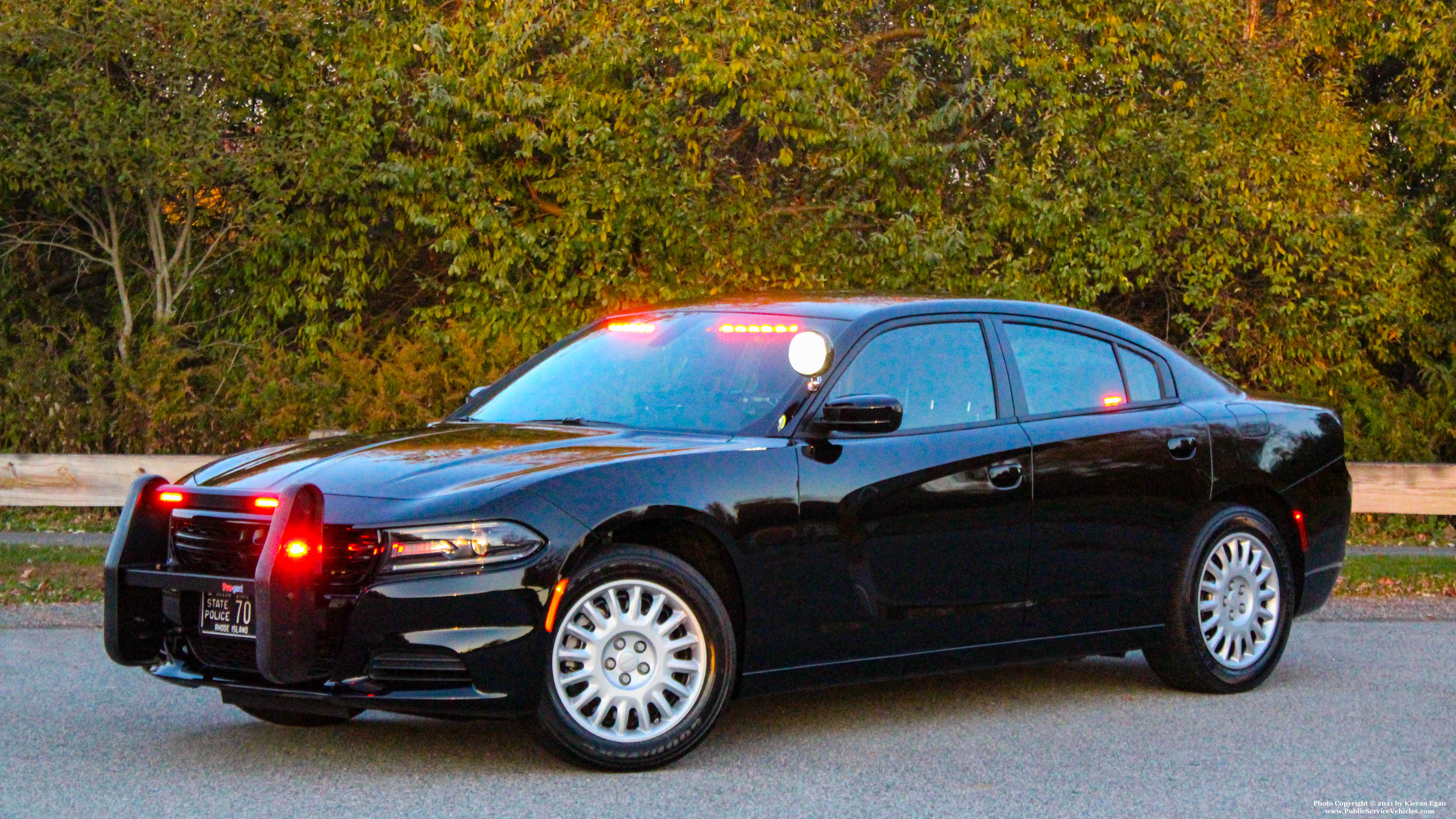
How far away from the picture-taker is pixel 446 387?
14.4 meters

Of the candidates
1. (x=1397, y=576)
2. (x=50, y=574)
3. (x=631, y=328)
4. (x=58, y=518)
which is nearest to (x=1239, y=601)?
(x=631, y=328)

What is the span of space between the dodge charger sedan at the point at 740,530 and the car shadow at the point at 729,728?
0.66ft

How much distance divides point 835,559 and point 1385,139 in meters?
13.6

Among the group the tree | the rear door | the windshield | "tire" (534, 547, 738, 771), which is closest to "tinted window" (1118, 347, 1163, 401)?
the rear door

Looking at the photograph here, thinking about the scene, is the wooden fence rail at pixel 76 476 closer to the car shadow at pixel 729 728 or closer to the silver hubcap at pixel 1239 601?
the car shadow at pixel 729 728

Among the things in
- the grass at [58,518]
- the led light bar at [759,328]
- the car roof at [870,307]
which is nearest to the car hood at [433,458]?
the led light bar at [759,328]

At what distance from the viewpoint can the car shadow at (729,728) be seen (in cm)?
584

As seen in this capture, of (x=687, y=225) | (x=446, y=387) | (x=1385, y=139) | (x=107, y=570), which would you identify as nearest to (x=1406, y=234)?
(x=1385, y=139)

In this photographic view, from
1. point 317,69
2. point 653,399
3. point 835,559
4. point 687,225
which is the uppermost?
point 317,69

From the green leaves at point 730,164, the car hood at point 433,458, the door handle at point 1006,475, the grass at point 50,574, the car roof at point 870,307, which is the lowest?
the grass at point 50,574

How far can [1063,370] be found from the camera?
7.18 metres

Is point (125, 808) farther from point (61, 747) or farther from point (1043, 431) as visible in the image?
point (1043, 431)

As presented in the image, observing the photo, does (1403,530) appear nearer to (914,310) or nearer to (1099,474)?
(1099,474)

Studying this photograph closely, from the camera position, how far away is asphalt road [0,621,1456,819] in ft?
17.4
